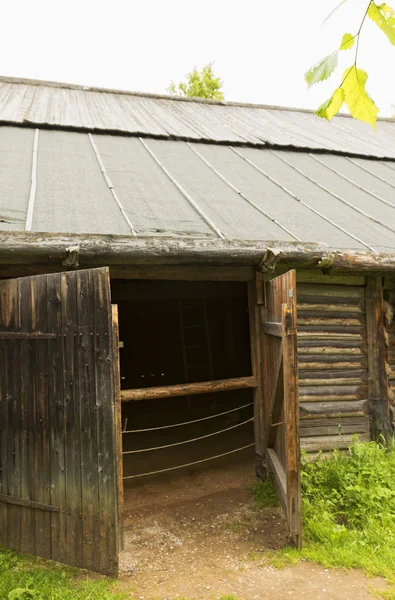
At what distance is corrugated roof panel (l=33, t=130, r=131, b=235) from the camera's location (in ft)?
14.9

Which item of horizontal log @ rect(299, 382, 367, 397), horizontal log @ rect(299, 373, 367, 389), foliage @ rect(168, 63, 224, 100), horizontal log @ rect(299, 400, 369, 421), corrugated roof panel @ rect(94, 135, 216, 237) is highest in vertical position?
foliage @ rect(168, 63, 224, 100)

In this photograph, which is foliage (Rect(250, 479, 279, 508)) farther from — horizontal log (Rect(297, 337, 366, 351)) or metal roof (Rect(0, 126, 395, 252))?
metal roof (Rect(0, 126, 395, 252))

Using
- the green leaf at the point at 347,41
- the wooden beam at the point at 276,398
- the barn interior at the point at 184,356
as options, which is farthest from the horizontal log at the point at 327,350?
the green leaf at the point at 347,41

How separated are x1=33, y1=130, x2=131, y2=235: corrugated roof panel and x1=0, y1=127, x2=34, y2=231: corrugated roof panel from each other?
13 centimetres

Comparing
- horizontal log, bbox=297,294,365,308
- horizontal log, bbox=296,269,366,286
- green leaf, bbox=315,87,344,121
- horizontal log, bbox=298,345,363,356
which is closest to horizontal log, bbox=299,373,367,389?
horizontal log, bbox=298,345,363,356

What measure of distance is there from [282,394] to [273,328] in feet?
2.04

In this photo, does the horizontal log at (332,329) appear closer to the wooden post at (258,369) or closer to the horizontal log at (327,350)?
the horizontal log at (327,350)

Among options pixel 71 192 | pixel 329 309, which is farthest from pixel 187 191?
pixel 329 309

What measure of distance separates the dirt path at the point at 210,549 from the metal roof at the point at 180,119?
5.57 metres

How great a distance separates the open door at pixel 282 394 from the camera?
4.02m

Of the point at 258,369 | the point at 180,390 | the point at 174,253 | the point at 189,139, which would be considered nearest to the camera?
the point at 174,253

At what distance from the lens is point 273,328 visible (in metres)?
4.59

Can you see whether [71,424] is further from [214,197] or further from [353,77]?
[214,197]

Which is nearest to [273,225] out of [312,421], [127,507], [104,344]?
[312,421]
